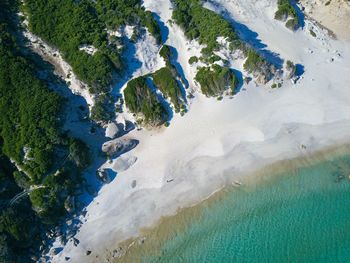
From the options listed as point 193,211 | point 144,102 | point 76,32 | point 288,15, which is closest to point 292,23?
point 288,15

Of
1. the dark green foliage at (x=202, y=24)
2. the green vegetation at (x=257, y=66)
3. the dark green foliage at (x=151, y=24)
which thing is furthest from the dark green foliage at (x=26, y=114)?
the green vegetation at (x=257, y=66)

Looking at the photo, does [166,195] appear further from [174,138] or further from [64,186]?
[64,186]

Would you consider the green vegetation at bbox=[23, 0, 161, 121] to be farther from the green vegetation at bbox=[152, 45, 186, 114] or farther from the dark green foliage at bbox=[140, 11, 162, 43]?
the green vegetation at bbox=[152, 45, 186, 114]

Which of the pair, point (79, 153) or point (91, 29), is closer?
point (79, 153)

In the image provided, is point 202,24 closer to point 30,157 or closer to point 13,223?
point 30,157

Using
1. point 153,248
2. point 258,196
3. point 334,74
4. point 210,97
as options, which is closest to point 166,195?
point 153,248

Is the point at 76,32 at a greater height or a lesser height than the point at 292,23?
greater

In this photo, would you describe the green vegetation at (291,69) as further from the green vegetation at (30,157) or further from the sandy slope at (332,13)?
the green vegetation at (30,157)
